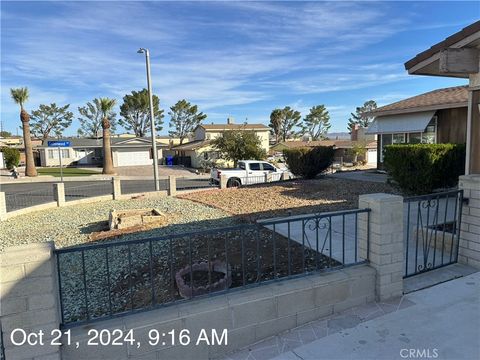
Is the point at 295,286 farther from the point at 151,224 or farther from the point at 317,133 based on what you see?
the point at 317,133

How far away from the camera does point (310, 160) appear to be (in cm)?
1617

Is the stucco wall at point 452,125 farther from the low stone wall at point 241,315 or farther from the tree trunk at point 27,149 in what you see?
the tree trunk at point 27,149

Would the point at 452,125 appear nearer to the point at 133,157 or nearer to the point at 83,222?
the point at 83,222

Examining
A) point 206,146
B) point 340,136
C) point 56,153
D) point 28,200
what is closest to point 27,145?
point 56,153

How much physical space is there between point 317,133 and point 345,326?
240ft

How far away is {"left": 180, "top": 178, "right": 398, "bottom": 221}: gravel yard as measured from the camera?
9.73m

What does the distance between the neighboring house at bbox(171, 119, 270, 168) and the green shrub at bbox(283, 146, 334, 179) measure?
18.5 meters

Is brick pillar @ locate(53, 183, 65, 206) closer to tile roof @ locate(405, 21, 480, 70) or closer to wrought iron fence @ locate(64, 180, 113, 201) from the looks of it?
wrought iron fence @ locate(64, 180, 113, 201)

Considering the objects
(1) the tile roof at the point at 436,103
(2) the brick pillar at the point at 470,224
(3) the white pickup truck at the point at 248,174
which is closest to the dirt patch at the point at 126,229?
(2) the brick pillar at the point at 470,224

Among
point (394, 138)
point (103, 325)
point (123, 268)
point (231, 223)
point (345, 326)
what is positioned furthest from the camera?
point (394, 138)

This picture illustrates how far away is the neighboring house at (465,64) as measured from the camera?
548 cm

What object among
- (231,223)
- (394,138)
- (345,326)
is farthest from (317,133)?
(345,326)

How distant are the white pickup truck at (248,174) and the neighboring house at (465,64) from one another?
11.1 meters

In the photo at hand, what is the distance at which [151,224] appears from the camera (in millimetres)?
9031
